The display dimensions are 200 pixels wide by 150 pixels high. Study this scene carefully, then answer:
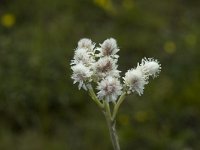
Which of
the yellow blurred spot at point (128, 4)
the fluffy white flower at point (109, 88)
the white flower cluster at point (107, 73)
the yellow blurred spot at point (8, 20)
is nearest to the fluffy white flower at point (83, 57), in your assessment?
the white flower cluster at point (107, 73)

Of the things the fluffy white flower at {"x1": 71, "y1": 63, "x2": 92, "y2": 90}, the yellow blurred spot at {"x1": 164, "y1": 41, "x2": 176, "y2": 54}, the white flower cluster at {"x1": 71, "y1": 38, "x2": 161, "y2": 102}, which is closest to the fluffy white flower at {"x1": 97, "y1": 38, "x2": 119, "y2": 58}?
the white flower cluster at {"x1": 71, "y1": 38, "x2": 161, "y2": 102}

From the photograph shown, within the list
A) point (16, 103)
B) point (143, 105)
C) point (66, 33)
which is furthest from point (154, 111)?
point (66, 33)

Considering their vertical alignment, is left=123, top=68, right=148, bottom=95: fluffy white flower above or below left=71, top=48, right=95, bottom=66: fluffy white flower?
below

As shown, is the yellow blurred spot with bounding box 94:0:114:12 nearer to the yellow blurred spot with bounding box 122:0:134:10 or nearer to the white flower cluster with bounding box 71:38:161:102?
the yellow blurred spot with bounding box 122:0:134:10

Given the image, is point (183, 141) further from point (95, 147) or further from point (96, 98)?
point (96, 98)

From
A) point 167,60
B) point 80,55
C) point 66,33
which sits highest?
point 66,33

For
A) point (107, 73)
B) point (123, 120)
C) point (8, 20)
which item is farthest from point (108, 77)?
point (8, 20)

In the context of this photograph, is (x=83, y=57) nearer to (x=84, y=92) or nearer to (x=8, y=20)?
(x=84, y=92)

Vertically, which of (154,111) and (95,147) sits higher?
(154,111)
